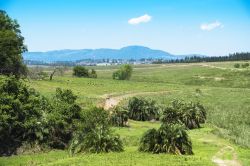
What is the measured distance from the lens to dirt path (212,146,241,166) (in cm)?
3503

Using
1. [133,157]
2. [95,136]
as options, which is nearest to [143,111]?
[95,136]

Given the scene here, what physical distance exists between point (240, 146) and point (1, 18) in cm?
6144

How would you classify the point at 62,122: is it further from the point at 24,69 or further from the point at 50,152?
the point at 24,69

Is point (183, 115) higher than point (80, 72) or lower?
higher

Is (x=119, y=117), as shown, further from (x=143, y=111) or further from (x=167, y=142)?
(x=167, y=142)

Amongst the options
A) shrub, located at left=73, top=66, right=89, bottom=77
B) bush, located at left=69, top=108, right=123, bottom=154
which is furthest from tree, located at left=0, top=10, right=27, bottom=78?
shrub, located at left=73, top=66, right=89, bottom=77

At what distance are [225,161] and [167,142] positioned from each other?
18.0 ft

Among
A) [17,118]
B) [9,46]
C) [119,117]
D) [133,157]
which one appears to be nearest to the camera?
[133,157]

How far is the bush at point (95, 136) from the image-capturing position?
132ft

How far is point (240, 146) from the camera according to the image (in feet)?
143

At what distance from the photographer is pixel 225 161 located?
118 ft

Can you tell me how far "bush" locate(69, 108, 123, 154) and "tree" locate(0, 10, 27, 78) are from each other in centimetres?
3789

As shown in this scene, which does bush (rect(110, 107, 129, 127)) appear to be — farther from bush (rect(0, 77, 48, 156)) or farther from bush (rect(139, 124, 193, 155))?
bush (rect(139, 124, 193, 155))

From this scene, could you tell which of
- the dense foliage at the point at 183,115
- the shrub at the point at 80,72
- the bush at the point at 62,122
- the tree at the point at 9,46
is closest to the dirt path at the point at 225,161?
the bush at the point at 62,122
